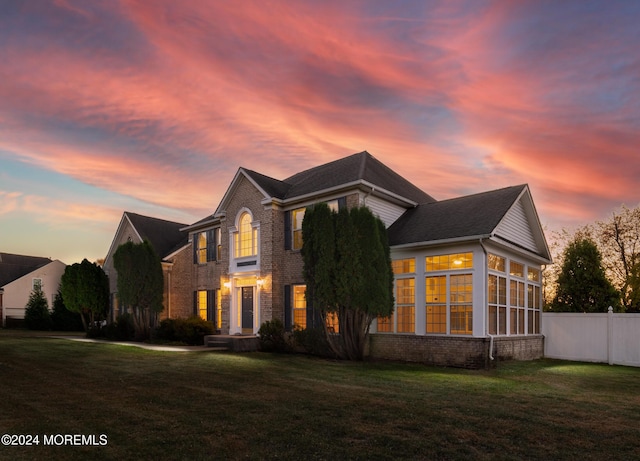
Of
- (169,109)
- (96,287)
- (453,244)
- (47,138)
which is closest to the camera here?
(453,244)

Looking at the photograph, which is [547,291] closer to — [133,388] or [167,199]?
[167,199]

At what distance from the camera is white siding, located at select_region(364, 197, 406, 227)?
59.6ft

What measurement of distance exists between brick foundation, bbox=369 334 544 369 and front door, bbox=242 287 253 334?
258 inches

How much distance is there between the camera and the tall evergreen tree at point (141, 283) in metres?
24.7

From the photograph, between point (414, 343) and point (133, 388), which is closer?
point (133, 388)

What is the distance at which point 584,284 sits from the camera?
21.8 m

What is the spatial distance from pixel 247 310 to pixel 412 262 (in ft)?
28.8

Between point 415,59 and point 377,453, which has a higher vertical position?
point 415,59

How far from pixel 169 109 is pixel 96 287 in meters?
16.3

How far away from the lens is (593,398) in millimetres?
9656

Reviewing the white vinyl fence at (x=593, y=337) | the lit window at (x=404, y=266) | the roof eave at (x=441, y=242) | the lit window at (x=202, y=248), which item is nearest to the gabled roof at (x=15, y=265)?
the lit window at (x=202, y=248)

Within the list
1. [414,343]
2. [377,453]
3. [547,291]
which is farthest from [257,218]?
[547,291]

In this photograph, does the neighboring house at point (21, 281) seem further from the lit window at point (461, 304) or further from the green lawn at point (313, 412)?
the lit window at point (461, 304)

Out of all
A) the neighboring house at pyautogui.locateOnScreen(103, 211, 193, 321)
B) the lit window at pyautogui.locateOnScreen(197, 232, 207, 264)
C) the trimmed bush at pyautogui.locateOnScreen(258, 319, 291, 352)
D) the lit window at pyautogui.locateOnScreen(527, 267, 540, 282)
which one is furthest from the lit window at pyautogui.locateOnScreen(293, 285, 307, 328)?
the lit window at pyautogui.locateOnScreen(527, 267, 540, 282)
